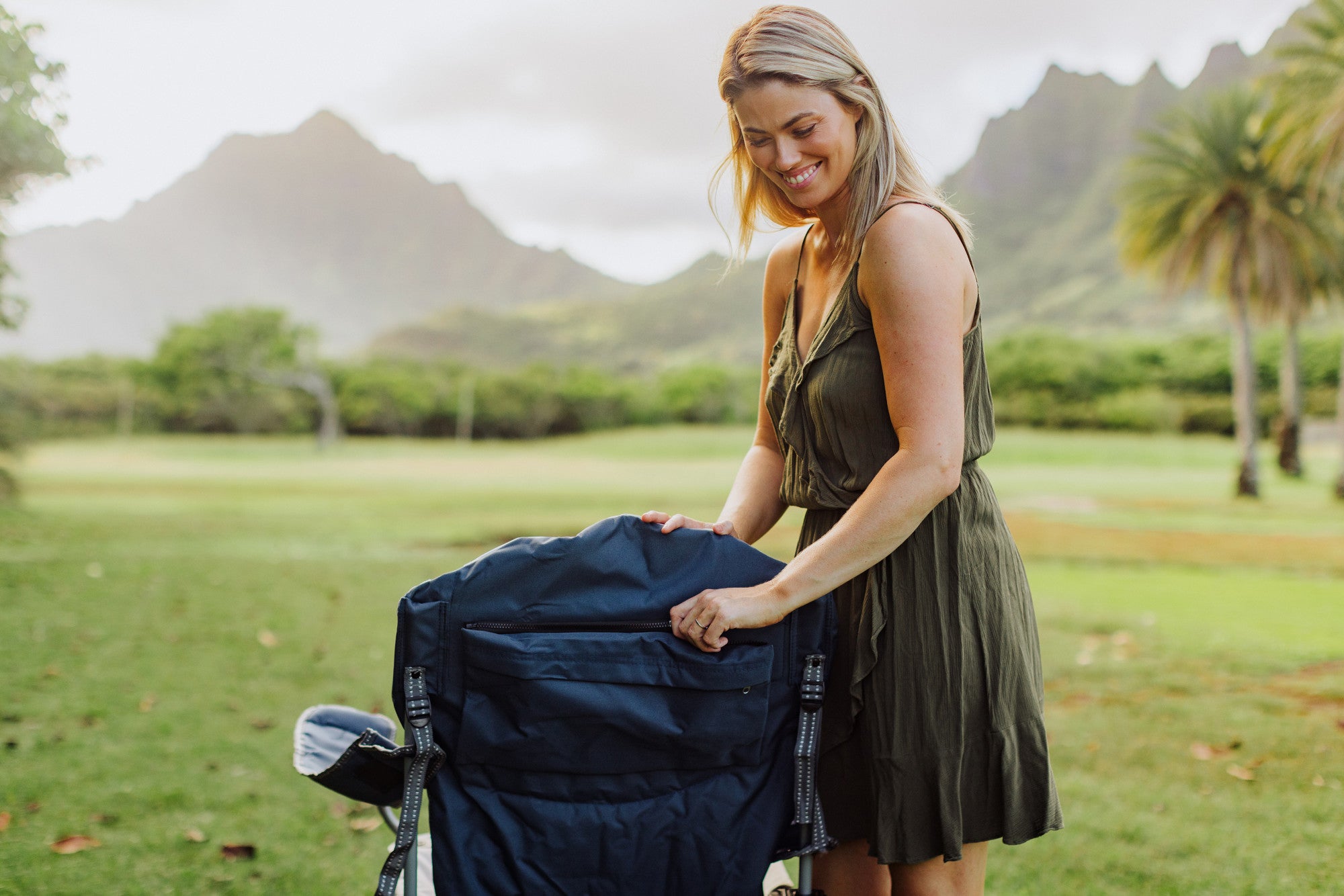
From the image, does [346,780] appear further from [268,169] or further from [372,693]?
[268,169]

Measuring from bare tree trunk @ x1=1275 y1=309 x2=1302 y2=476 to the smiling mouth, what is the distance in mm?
21537

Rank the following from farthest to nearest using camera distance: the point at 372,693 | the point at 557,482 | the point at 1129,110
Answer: the point at 1129,110 → the point at 557,482 → the point at 372,693

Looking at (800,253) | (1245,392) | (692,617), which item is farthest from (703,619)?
(1245,392)

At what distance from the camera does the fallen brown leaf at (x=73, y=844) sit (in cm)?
274

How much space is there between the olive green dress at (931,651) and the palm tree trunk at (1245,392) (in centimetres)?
2001

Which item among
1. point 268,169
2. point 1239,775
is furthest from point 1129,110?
point 1239,775

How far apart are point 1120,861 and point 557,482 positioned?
22705mm

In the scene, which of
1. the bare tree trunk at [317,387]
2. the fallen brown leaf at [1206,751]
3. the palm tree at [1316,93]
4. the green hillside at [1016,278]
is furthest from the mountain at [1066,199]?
the fallen brown leaf at [1206,751]

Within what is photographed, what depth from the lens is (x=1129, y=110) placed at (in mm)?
98375

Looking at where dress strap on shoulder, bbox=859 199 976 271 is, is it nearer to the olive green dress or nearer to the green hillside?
the olive green dress

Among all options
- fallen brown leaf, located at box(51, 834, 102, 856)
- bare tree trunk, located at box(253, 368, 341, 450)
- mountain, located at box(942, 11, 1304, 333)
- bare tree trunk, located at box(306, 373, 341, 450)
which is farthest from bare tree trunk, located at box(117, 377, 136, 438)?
mountain, located at box(942, 11, 1304, 333)

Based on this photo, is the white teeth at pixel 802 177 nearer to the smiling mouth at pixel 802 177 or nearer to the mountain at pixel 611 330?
the smiling mouth at pixel 802 177

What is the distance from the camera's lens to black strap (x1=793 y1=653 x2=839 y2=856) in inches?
47.9

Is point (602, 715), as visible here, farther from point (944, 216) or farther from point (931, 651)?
point (944, 216)
